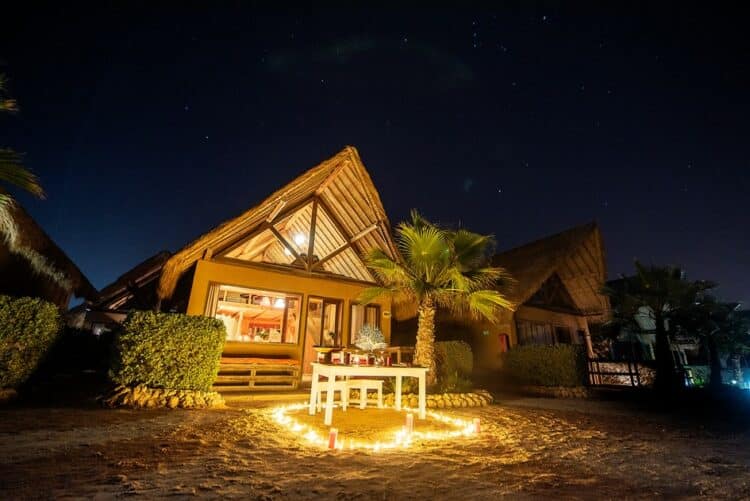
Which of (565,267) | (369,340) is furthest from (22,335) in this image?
(565,267)

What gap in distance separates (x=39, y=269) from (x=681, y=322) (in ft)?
58.9

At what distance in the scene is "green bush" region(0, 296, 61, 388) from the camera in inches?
190

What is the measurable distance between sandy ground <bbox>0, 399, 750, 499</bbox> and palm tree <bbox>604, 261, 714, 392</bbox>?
647 cm

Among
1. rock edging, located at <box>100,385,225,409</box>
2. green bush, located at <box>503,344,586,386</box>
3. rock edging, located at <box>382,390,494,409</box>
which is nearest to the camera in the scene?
rock edging, located at <box>100,385,225,409</box>

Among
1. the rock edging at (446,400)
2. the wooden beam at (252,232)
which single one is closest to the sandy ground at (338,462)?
the rock edging at (446,400)

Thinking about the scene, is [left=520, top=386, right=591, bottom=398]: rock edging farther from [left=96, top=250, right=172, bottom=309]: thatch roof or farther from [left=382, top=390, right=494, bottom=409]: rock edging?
[left=96, top=250, right=172, bottom=309]: thatch roof

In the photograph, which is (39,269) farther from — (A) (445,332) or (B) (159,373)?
(A) (445,332)

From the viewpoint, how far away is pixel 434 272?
696 cm

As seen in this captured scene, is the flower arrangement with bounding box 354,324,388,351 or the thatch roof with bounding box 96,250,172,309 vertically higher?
the thatch roof with bounding box 96,250,172,309

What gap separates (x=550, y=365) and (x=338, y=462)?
8353mm

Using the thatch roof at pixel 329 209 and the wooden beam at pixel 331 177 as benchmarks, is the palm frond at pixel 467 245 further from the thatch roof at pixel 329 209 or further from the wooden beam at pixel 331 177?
the wooden beam at pixel 331 177

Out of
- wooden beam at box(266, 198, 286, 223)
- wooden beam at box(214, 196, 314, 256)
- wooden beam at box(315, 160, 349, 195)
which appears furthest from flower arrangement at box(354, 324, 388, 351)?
wooden beam at box(315, 160, 349, 195)

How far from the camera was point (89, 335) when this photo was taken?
10.6 m

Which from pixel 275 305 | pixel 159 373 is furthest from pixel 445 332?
pixel 159 373
